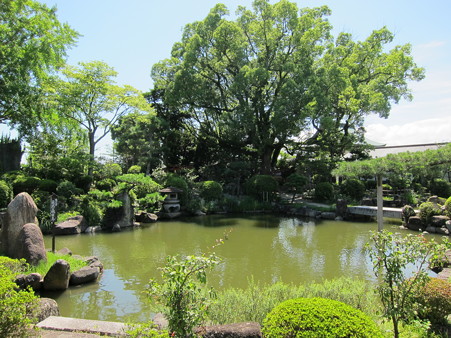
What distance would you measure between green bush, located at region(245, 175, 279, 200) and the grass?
12.8 m

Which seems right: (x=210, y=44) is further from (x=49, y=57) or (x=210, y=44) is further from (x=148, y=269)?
(x=148, y=269)

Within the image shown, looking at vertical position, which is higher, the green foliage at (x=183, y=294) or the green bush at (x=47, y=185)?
the green bush at (x=47, y=185)

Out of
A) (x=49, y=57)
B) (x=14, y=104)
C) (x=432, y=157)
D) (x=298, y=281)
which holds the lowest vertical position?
(x=298, y=281)

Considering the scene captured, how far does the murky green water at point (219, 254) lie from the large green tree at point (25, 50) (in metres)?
7.92

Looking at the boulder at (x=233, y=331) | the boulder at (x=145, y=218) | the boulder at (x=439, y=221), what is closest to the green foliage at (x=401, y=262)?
the boulder at (x=233, y=331)

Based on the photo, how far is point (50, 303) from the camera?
13.7ft

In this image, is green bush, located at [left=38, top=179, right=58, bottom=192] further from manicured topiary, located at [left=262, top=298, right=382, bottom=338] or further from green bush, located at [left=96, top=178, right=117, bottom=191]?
manicured topiary, located at [left=262, top=298, right=382, bottom=338]

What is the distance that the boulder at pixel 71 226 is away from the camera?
36.1 ft

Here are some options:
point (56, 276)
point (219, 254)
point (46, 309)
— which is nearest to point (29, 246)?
point (56, 276)

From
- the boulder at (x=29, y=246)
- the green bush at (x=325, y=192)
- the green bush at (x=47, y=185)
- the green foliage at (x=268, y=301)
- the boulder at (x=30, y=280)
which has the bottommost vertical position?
the boulder at (x=30, y=280)

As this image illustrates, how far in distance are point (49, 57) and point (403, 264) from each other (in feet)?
54.6

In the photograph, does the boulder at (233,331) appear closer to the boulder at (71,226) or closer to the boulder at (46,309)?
the boulder at (46,309)

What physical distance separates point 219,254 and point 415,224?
8.26 m

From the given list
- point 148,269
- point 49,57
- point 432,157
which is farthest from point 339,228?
point 49,57
